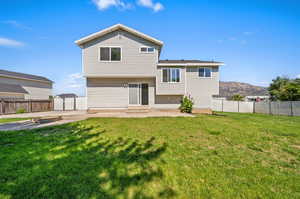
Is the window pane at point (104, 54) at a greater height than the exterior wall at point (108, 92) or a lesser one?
greater

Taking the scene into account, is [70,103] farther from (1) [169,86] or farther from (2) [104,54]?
(1) [169,86]

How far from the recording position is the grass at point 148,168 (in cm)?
214

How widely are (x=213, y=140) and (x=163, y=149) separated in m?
2.05

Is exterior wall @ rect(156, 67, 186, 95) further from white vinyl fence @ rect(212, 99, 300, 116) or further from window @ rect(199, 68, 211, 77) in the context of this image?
white vinyl fence @ rect(212, 99, 300, 116)

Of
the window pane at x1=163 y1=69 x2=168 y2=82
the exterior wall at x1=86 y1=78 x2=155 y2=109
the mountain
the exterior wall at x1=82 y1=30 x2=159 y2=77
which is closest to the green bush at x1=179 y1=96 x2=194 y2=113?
the window pane at x1=163 y1=69 x2=168 y2=82

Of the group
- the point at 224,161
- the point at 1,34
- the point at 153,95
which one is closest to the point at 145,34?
the point at 153,95

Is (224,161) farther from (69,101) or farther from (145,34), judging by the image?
(69,101)

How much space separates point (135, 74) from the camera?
11.9 metres

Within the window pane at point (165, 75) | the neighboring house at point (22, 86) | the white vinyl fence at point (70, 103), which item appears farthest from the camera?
the neighboring house at point (22, 86)

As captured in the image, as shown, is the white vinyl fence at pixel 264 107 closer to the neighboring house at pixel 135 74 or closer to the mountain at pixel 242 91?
the neighboring house at pixel 135 74

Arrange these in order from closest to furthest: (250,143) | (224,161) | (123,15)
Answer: (224,161)
(250,143)
(123,15)

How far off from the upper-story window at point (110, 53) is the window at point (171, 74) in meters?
4.48

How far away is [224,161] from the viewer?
10.4 feet

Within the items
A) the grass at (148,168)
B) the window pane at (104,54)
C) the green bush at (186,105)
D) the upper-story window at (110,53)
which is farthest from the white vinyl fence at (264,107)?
the window pane at (104,54)
